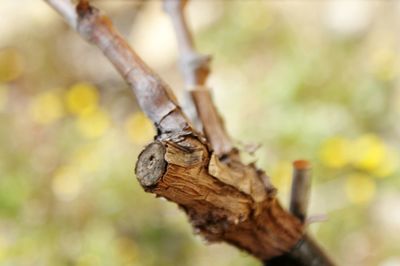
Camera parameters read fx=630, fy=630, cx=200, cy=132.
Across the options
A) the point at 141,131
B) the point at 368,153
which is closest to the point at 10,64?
the point at 141,131

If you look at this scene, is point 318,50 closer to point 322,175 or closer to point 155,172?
point 322,175

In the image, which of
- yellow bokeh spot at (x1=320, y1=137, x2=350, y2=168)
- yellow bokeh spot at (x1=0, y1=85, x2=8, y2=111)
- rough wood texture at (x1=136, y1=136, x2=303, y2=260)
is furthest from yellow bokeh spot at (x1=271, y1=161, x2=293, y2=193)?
rough wood texture at (x1=136, y1=136, x2=303, y2=260)

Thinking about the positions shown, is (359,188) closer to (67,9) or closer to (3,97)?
(3,97)

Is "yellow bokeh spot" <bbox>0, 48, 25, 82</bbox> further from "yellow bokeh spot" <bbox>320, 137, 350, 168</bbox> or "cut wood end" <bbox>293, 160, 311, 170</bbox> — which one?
"cut wood end" <bbox>293, 160, 311, 170</bbox>

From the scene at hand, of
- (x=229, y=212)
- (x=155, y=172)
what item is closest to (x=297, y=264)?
(x=229, y=212)

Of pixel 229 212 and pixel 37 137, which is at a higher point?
pixel 37 137

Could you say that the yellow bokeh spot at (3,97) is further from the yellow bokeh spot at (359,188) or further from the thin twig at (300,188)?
the thin twig at (300,188)
